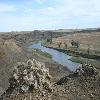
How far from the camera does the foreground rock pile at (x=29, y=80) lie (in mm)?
21891

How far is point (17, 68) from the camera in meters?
23.1

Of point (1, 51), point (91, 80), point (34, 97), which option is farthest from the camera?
point (1, 51)

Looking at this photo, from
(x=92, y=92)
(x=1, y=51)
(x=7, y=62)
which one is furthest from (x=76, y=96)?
(x=1, y=51)

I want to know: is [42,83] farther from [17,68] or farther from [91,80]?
[91,80]

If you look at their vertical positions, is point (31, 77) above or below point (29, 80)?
above

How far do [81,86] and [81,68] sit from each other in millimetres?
2908

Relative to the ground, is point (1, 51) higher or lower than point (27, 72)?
lower

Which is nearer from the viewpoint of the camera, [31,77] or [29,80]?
[29,80]

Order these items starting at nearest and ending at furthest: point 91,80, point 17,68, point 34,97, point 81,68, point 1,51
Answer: point 34,97, point 17,68, point 91,80, point 81,68, point 1,51

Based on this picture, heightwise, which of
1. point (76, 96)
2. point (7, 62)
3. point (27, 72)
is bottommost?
point (7, 62)

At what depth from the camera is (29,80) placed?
71.9 feet

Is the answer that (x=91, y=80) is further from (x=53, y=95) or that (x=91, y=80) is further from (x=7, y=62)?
(x=7, y=62)

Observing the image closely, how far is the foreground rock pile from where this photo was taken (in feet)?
71.8

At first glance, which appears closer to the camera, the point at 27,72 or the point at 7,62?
the point at 27,72
